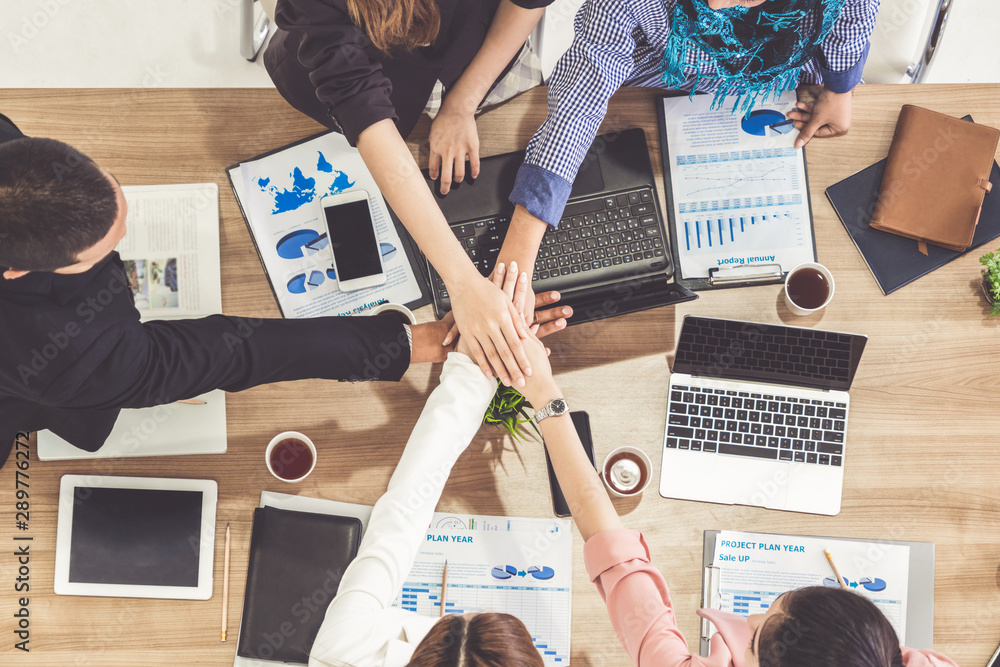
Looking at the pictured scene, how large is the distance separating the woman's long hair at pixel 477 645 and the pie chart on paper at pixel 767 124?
1080 millimetres

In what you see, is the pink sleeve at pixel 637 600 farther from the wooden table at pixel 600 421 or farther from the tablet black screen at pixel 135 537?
the tablet black screen at pixel 135 537

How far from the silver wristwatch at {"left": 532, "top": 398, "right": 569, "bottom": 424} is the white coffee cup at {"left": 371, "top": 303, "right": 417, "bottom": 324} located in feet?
1.05

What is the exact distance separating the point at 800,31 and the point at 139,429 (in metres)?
1.51

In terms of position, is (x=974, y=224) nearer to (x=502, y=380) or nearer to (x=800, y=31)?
(x=800, y=31)

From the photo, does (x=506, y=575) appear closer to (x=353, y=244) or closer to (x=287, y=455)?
(x=287, y=455)

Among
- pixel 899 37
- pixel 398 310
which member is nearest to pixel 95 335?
pixel 398 310

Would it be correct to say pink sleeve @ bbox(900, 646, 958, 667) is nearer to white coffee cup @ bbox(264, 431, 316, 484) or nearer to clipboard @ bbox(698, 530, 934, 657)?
clipboard @ bbox(698, 530, 934, 657)

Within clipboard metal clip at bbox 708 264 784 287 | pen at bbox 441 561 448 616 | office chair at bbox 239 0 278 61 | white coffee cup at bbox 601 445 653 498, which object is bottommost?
pen at bbox 441 561 448 616

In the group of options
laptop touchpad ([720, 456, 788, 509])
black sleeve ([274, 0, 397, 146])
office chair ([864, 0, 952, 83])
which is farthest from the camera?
office chair ([864, 0, 952, 83])

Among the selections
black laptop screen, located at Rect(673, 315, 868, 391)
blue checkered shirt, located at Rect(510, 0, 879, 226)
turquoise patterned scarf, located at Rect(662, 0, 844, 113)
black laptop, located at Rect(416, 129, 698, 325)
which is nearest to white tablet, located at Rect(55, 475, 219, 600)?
black laptop, located at Rect(416, 129, 698, 325)

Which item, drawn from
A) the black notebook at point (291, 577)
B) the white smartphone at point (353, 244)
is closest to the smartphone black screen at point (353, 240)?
the white smartphone at point (353, 244)

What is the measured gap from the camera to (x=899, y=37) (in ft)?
5.20

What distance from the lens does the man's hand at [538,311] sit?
1.28 meters

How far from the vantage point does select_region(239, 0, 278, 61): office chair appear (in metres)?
1.85
